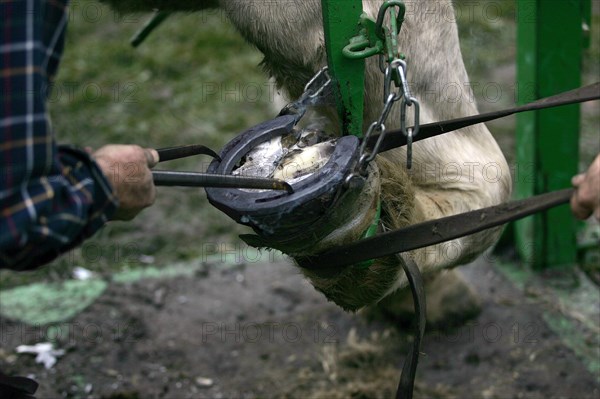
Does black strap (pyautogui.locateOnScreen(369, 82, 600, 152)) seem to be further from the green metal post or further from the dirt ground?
the green metal post

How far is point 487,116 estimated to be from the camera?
5.53 ft

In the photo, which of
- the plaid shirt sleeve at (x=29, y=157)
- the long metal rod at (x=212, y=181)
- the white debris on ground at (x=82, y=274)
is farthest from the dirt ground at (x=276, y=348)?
the plaid shirt sleeve at (x=29, y=157)

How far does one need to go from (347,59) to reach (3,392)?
0.98m

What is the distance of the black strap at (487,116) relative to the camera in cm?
159

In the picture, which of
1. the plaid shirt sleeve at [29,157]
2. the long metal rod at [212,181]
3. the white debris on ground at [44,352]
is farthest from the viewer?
the white debris on ground at [44,352]

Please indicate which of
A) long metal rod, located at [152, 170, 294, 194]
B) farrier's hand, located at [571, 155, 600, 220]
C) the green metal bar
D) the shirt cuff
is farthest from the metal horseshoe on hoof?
farrier's hand, located at [571, 155, 600, 220]

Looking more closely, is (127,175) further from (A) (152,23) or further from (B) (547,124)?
(B) (547,124)

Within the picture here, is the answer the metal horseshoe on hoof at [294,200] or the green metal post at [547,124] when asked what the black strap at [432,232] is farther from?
the green metal post at [547,124]

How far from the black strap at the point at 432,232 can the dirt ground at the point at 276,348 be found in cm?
87

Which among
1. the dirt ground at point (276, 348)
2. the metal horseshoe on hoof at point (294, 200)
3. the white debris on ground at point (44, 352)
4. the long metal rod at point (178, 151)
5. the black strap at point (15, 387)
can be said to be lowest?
the dirt ground at point (276, 348)

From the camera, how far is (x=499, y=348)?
2.70m

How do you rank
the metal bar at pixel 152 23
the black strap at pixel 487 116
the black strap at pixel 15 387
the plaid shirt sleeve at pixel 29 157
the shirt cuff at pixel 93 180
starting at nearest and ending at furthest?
the plaid shirt sleeve at pixel 29 157, the shirt cuff at pixel 93 180, the black strap at pixel 487 116, the black strap at pixel 15 387, the metal bar at pixel 152 23

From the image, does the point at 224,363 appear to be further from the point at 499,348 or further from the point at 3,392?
the point at 3,392

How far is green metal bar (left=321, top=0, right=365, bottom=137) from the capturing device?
169 centimetres
